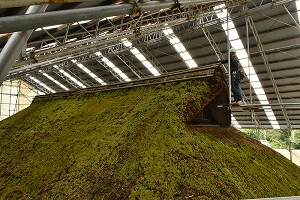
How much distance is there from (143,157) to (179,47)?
11.8 metres

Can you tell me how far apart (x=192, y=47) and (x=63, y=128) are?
10479 millimetres

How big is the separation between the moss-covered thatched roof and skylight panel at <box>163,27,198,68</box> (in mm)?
8397

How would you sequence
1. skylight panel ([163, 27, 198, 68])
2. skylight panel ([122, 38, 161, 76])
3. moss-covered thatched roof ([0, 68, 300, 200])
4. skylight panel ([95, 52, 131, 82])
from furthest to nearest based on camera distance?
skylight panel ([95, 52, 131, 82]), skylight panel ([122, 38, 161, 76]), skylight panel ([163, 27, 198, 68]), moss-covered thatched roof ([0, 68, 300, 200])

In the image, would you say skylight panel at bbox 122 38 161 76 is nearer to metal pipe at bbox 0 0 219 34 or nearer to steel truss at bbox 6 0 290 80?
steel truss at bbox 6 0 290 80

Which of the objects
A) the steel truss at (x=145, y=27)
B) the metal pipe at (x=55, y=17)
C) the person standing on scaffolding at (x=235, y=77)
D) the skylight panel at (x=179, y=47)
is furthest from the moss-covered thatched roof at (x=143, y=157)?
the skylight panel at (x=179, y=47)

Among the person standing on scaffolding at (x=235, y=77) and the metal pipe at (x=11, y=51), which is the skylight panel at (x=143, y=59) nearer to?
the person standing on scaffolding at (x=235, y=77)

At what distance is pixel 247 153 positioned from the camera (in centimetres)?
384

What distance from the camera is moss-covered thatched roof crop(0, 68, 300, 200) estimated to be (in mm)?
2619

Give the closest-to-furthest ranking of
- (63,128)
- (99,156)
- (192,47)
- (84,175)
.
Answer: (84,175) < (99,156) < (63,128) < (192,47)

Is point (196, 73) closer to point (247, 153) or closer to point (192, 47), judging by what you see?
point (247, 153)

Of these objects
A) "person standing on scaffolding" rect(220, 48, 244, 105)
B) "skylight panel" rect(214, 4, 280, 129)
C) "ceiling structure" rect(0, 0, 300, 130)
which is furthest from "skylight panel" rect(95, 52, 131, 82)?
"person standing on scaffolding" rect(220, 48, 244, 105)

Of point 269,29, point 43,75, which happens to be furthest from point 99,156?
point 43,75

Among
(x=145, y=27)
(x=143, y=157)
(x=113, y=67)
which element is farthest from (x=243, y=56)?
(x=143, y=157)

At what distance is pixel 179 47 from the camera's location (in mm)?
13836
